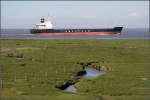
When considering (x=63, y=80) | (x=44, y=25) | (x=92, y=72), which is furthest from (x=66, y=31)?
(x=63, y=80)

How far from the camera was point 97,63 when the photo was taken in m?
54.1

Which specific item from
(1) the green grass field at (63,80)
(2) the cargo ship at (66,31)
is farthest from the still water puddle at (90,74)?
(2) the cargo ship at (66,31)

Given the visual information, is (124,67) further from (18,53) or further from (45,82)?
(18,53)

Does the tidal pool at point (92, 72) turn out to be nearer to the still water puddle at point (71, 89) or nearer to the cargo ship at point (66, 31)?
the still water puddle at point (71, 89)

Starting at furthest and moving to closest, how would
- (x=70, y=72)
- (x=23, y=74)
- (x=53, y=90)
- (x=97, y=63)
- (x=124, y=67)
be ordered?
(x=97, y=63) < (x=124, y=67) < (x=70, y=72) < (x=23, y=74) < (x=53, y=90)

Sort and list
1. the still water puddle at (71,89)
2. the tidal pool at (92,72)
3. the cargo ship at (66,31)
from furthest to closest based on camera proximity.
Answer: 1. the cargo ship at (66,31)
2. the tidal pool at (92,72)
3. the still water puddle at (71,89)

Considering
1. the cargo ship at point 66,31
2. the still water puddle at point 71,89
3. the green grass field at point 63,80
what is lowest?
the still water puddle at point 71,89

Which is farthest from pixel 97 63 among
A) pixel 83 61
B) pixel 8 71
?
pixel 8 71

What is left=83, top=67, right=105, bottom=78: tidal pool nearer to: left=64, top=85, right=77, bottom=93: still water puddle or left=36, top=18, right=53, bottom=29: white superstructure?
left=64, top=85, right=77, bottom=93: still water puddle

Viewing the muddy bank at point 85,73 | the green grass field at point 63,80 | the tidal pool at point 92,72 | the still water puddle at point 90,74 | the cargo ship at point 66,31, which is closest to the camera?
the green grass field at point 63,80

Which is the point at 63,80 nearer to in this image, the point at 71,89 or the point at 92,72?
the point at 71,89

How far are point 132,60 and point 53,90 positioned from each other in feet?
87.4

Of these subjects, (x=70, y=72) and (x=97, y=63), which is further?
(x=97, y=63)

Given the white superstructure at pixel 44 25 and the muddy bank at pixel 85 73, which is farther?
the white superstructure at pixel 44 25
